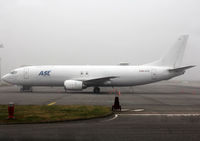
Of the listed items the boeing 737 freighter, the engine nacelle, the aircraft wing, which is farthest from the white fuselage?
the engine nacelle

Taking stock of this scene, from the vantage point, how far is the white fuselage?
28.0 m

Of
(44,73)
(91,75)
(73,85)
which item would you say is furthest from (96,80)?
(44,73)

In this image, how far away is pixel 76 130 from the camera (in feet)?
25.6

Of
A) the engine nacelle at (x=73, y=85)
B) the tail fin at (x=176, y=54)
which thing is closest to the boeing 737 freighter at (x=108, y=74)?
the tail fin at (x=176, y=54)

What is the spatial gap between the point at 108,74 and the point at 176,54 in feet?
32.0

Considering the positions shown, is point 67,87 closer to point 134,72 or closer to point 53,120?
point 134,72

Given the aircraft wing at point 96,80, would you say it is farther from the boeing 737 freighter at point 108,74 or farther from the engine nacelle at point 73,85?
the engine nacelle at point 73,85

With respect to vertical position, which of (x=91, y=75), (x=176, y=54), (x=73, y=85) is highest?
(x=176, y=54)

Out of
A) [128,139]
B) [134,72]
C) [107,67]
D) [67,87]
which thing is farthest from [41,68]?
[128,139]

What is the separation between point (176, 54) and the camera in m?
28.4

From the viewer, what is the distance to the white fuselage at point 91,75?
28.0 m

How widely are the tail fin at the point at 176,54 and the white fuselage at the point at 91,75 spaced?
1059 mm

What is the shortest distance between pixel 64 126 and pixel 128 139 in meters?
2.94

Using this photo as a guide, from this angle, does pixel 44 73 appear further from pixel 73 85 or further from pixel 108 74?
pixel 108 74
